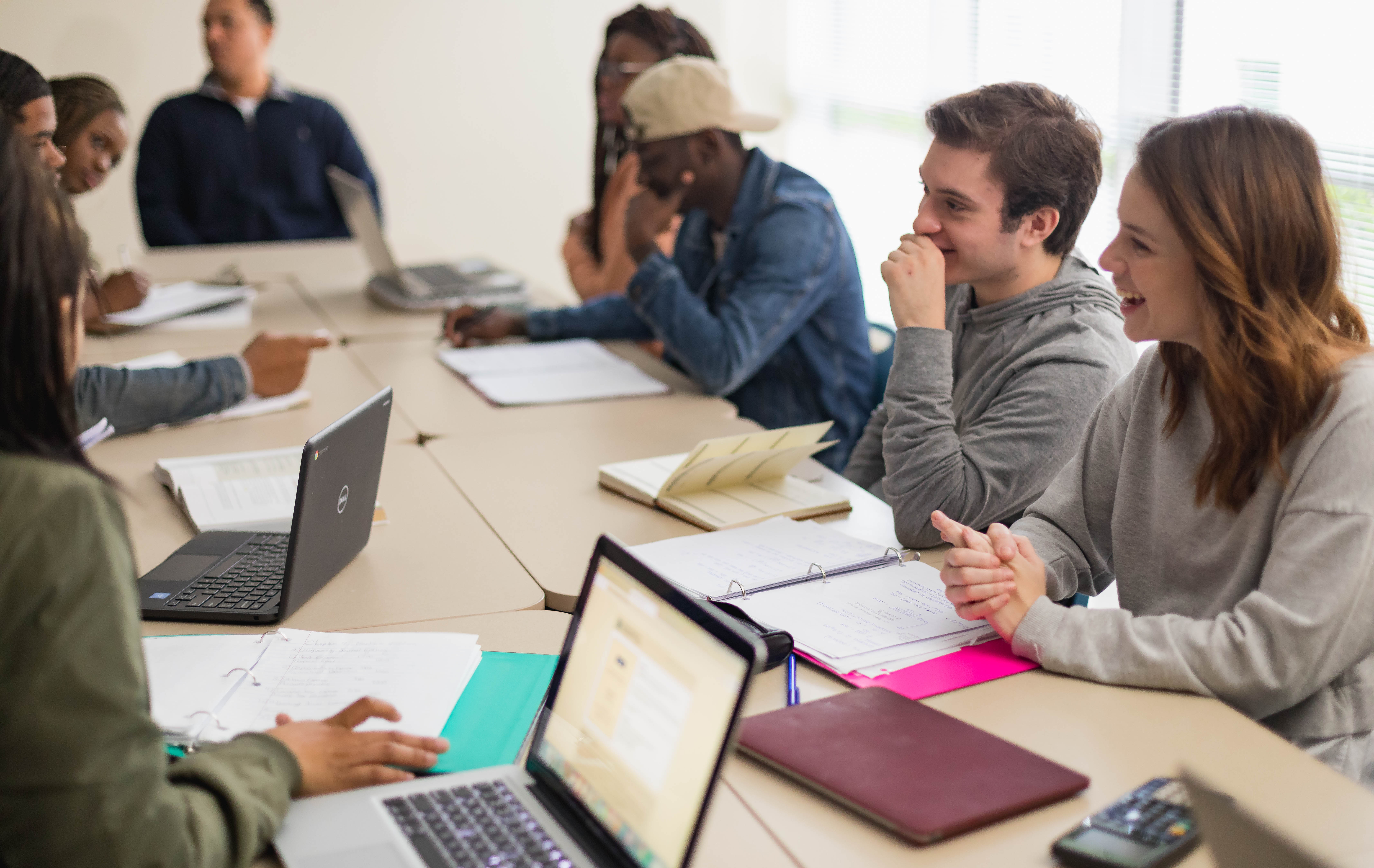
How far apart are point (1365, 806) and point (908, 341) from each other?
0.85m

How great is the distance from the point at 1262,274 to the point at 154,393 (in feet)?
5.87

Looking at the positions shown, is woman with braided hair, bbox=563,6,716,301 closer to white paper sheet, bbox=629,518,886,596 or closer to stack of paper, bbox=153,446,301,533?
stack of paper, bbox=153,446,301,533

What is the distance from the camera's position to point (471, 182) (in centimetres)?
530

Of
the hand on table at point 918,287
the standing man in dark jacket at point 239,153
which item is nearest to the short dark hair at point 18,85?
the hand on table at point 918,287

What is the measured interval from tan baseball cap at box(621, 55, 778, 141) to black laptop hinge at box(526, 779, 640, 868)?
1.67 m

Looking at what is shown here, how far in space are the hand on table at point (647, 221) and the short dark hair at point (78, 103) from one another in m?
1.06

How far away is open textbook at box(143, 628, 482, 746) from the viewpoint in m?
1.08

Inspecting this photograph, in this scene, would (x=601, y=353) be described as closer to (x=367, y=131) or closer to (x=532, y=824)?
(x=532, y=824)

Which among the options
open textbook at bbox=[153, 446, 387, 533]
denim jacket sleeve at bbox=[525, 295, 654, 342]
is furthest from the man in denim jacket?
open textbook at bbox=[153, 446, 387, 533]

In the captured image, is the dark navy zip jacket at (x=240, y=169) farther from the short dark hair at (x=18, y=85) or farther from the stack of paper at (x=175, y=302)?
the short dark hair at (x=18, y=85)

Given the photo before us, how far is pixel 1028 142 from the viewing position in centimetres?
161

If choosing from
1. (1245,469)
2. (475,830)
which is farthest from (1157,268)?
(475,830)

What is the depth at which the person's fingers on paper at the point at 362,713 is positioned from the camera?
3.33 feet

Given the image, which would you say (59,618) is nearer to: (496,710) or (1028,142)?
(496,710)
